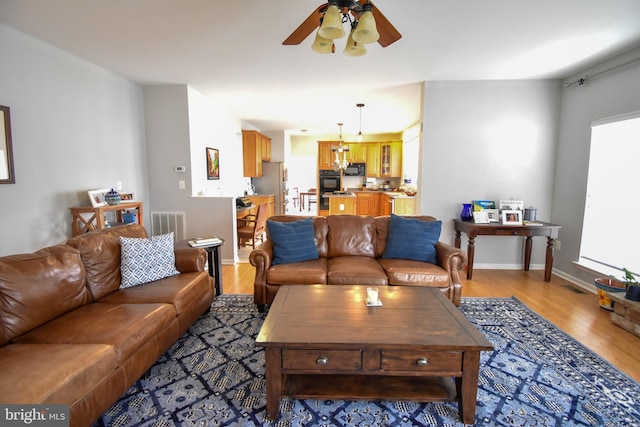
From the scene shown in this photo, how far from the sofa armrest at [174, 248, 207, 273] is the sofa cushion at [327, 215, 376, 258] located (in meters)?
1.34

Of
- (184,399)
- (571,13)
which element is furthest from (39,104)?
(571,13)

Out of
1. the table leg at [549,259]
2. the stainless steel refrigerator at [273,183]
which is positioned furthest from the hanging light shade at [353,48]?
the stainless steel refrigerator at [273,183]

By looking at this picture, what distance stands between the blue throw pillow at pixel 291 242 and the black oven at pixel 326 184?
18.6ft

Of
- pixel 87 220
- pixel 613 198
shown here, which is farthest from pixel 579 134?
pixel 87 220

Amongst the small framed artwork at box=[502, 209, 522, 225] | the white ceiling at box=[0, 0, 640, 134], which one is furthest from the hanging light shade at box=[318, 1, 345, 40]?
the small framed artwork at box=[502, 209, 522, 225]

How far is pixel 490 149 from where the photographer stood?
4.10 metres

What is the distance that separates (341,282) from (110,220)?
3.04 metres

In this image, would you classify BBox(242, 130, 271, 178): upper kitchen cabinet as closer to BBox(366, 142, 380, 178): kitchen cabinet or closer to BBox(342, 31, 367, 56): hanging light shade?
BBox(366, 142, 380, 178): kitchen cabinet

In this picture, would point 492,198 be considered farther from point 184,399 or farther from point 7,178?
point 7,178

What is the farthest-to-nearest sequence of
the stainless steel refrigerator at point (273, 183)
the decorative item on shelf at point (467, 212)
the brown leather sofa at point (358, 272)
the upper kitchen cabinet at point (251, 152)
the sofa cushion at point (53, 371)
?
the stainless steel refrigerator at point (273, 183) < the upper kitchen cabinet at point (251, 152) < the decorative item on shelf at point (467, 212) < the brown leather sofa at point (358, 272) < the sofa cushion at point (53, 371)

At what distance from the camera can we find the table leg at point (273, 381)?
→ 1575 mm

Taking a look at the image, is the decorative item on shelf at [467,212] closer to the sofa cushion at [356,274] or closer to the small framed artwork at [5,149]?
the sofa cushion at [356,274]

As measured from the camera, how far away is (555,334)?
2482mm

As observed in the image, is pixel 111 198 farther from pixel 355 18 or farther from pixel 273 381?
pixel 355 18
